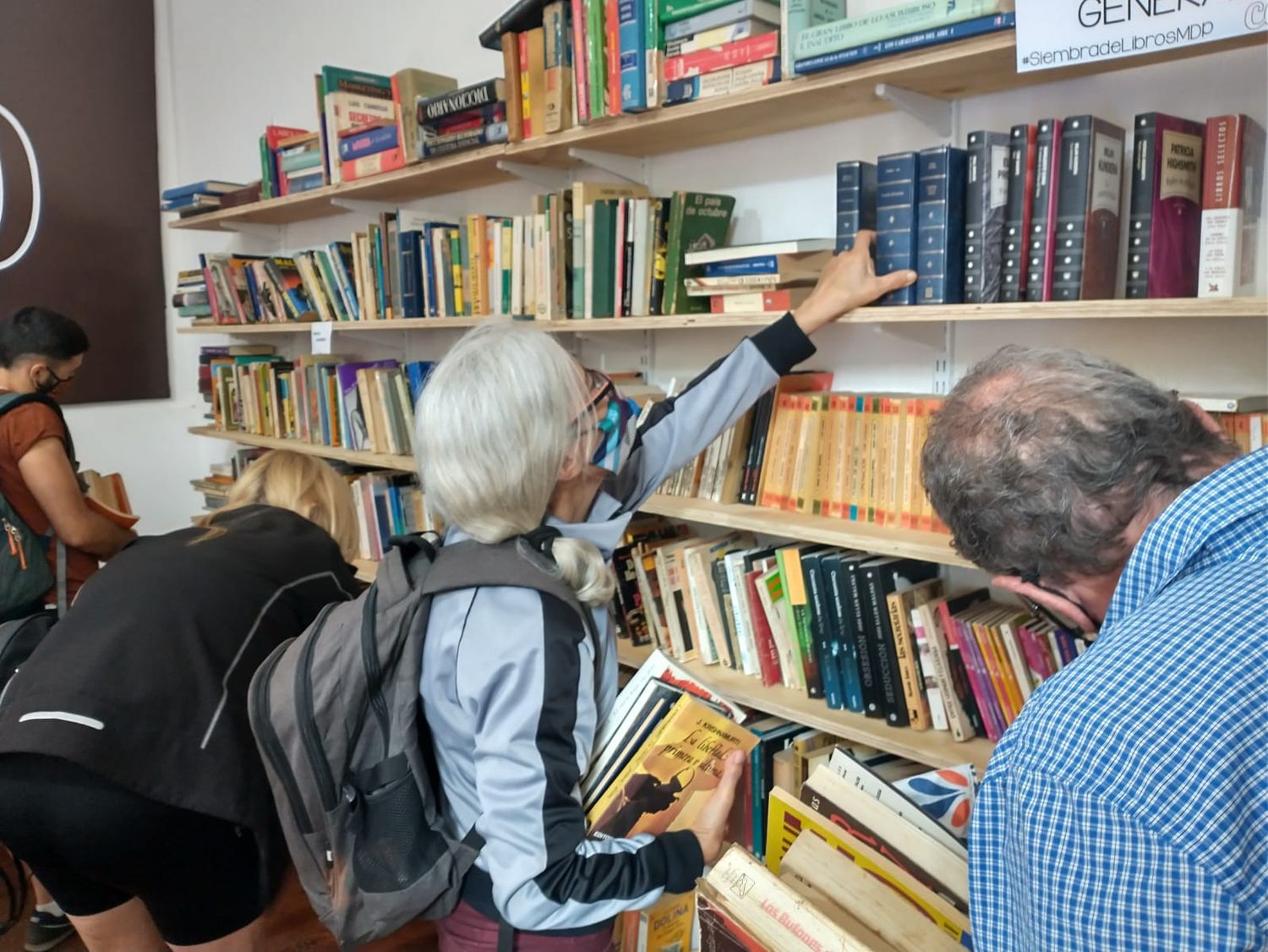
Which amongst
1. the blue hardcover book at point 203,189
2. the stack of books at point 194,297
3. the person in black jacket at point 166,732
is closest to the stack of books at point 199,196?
the blue hardcover book at point 203,189

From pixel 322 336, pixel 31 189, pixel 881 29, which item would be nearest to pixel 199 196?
pixel 31 189

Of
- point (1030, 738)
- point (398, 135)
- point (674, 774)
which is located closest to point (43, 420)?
point (398, 135)

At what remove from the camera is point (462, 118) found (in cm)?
247

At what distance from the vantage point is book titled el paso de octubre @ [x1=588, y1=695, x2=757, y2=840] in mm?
1284

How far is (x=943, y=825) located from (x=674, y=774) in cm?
39

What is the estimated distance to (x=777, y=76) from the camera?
70.9 inches

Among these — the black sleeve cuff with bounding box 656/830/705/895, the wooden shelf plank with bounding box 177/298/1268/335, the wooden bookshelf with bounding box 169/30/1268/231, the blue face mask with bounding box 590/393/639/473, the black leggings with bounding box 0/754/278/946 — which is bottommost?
the black leggings with bounding box 0/754/278/946

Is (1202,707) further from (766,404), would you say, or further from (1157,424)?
(766,404)

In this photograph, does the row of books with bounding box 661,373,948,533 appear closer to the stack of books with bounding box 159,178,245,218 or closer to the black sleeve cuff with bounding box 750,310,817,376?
the black sleeve cuff with bounding box 750,310,817,376

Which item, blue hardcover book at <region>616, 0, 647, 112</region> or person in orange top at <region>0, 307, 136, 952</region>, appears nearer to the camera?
blue hardcover book at <region>616, 0, 647, 112</region>

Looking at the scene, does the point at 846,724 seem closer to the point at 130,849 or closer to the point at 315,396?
the point at 130,849

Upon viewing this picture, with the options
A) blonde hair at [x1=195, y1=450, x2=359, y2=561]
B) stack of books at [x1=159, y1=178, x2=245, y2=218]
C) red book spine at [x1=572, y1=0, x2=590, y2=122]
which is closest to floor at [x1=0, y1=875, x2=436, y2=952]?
blonde hair at [x1=195, y1=450, x2=359, y2=561]

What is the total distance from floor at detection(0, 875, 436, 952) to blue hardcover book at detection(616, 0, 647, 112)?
2.12 meters

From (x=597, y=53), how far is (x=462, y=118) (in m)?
0.57
